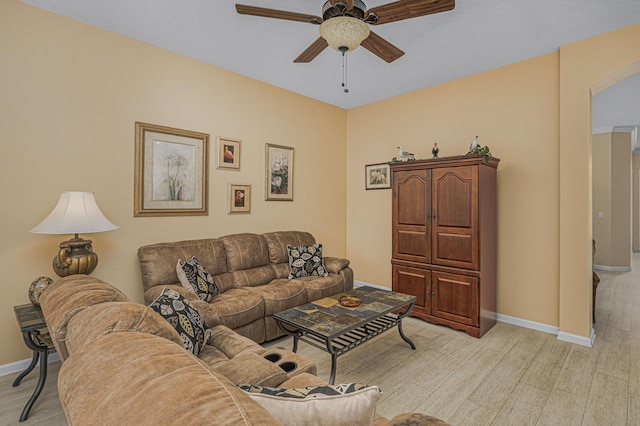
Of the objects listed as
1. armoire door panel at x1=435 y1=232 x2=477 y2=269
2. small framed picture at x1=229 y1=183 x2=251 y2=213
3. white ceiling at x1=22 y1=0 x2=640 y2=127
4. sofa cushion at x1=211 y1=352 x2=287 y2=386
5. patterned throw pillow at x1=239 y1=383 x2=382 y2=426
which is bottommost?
sofa cushion at x1=211 y1=352 x2=287 y2=386

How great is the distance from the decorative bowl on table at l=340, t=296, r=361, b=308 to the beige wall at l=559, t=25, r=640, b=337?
2.23 m

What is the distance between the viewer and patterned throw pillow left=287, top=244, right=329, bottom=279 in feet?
12.2

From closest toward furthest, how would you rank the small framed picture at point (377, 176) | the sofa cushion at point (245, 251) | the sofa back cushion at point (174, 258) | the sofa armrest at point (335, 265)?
1. the sofa back cushion at point (174, 258)
2. the sofa cushion at point (245, 251)
3. the sofa armrest at point (335, 265)
4. the small framed picture at point (377, 176)

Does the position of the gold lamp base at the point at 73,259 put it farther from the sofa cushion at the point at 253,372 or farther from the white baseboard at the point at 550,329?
the white baseboard at the point at 550,329

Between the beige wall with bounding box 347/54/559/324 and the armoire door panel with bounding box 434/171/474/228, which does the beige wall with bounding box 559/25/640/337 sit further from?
the armoire door panel with bounding box 434/171/474/228

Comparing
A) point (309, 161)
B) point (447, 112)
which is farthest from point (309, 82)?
point (447, 112)

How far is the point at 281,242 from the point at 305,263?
17.5 inches

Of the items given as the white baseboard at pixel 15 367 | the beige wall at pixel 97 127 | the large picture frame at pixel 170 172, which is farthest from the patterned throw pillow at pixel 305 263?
the white baseboard at pixel 15 367

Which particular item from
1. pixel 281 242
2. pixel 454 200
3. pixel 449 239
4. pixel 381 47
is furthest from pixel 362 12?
pixel 281 242

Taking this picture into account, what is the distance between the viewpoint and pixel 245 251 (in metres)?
3.57

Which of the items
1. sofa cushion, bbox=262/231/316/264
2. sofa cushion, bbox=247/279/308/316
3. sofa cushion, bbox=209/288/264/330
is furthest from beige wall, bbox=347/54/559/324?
sofa cushion, bbox=209/288/264/330

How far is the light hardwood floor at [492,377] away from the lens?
2.05 m

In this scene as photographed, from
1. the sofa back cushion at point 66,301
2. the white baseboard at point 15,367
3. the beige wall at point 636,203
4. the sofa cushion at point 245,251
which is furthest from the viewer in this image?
the beige wall at point 636,203

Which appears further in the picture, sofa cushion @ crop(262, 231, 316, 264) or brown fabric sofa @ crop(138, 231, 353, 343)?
sofa cushion @ crop(262, 231, 316, 264)
